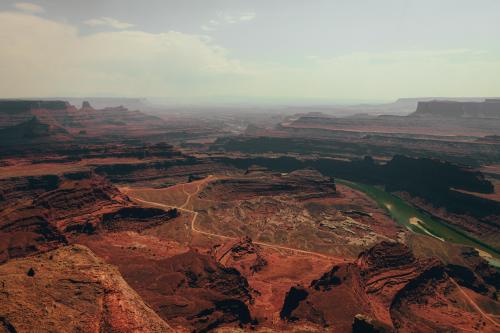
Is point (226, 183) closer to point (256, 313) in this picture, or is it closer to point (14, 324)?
point (256, 313)

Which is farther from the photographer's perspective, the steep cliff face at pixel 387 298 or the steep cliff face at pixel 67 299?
the steep cliff face at pixel 387 298

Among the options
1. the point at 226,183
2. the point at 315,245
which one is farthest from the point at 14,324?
the point at 226,183

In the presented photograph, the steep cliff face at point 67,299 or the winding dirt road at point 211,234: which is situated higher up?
the steep cliff face at point 67,299

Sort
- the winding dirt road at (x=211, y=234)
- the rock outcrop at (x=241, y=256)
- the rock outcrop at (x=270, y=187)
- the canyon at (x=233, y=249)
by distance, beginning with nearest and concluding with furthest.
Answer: the canyon at (x=233, y=249), the winding dirt road at (x=211, y=234), the rock outcrop at (x=241, y=256), the rock outcrop at (x=270, y=187)

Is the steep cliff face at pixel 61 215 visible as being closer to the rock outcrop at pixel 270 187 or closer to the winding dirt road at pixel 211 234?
the winding dirt road at pixel 211 234

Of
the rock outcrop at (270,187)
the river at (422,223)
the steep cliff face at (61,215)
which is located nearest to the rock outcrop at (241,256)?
the steep cliff face at (61,215)

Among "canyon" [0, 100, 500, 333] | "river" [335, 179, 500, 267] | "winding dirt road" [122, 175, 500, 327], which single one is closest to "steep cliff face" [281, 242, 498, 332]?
"canyon" [0, 100, 500, 333]

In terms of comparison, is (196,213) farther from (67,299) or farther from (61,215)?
(67,299)
